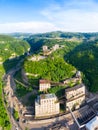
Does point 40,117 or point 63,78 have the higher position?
point 63,78

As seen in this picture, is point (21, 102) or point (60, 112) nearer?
point (60, 112)

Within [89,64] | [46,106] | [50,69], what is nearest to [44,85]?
[46,106]

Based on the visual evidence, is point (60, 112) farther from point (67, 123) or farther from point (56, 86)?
point (56, 86)

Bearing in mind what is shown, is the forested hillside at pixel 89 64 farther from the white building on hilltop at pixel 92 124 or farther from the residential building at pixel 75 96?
the white building on hilltop at pixel 92 124

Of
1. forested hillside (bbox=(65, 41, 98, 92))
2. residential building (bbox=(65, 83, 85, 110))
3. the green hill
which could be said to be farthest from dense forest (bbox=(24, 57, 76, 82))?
forested hillside (bbox=(65, 41, 98, 92))

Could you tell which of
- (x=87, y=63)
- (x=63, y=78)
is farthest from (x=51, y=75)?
(x=87, y=63)

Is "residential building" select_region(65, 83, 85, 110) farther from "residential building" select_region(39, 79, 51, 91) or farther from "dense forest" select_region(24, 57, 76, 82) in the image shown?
"dense forest" select_region(24, 57, 76, 82)

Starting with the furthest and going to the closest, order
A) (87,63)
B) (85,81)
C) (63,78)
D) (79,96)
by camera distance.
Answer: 1. (87,63)
2. (85,81)
3. (63,78)
4. (79,96)
